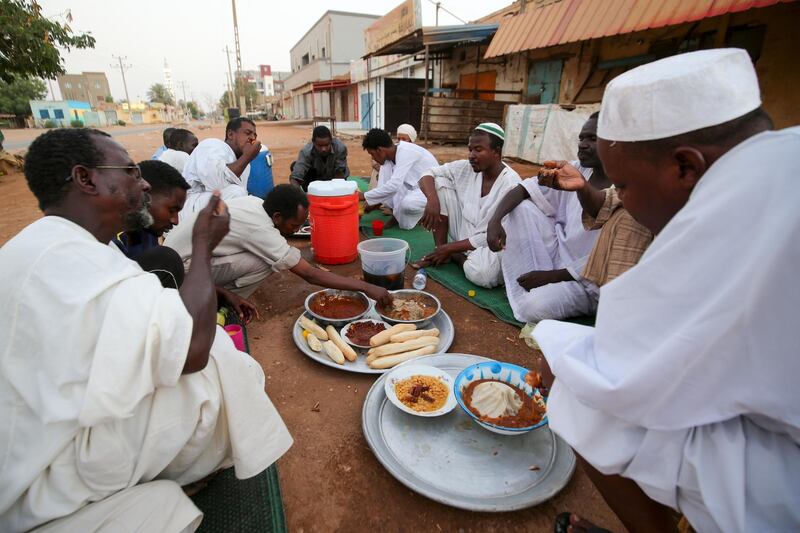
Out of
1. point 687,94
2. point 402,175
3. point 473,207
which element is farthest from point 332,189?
point 687,94

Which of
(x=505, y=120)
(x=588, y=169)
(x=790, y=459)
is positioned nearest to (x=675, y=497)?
(x=790, y=459)

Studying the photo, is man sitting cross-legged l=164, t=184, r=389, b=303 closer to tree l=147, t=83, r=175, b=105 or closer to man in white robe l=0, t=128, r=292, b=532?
man in white robe l=0, t=128, r=292, b=532

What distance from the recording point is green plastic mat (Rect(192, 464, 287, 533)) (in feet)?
5.02

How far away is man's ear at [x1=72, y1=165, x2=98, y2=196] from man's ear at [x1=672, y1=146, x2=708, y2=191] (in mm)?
1802

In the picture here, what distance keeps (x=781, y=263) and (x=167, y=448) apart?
1.73 m

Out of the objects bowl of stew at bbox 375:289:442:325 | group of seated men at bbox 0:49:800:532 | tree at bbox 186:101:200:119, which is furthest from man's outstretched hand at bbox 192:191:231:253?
tree at bbox 186:101:200:119

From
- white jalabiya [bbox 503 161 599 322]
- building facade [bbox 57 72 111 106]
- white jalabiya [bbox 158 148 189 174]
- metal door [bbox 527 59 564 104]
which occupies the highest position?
building facade [bbox 57 72 111 106]

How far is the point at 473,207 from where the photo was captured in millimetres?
4012

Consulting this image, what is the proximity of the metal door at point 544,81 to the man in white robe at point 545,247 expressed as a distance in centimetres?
779

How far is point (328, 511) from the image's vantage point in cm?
167

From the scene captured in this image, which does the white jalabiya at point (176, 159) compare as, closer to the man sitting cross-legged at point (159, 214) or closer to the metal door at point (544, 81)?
the man sitting cross-legged at point (159, 214)

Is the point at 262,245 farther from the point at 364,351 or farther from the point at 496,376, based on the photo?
the point at 496,376

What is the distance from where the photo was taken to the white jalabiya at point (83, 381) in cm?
104

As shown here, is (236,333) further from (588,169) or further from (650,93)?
(588,169)
